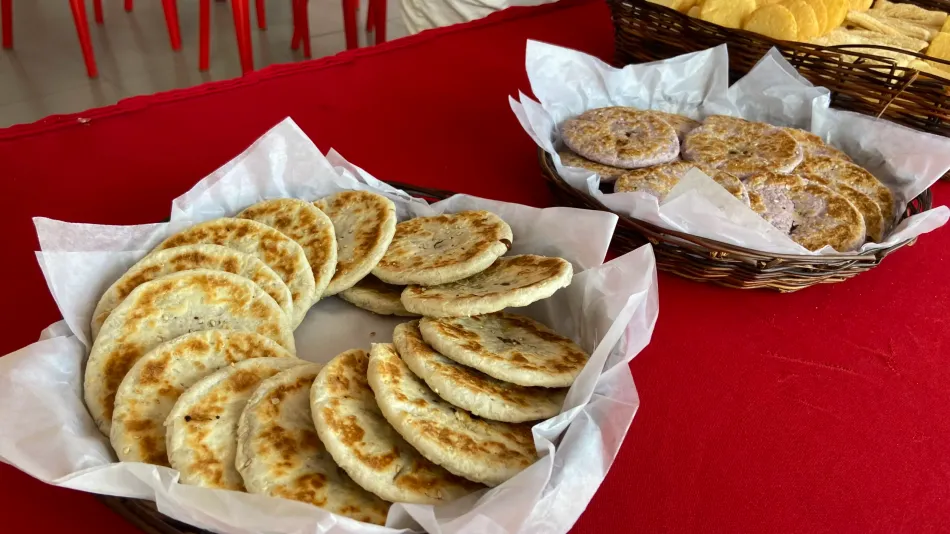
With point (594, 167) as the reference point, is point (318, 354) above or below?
below

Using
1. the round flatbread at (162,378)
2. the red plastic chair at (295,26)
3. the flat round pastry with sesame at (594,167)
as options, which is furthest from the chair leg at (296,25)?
the round flatbread at (162,378)

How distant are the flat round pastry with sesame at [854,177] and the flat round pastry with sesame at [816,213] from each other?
168 mm

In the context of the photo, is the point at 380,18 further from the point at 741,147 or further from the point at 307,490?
the point at 307,490

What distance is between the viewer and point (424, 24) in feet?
13.5

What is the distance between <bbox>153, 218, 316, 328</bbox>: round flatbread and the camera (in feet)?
4.93

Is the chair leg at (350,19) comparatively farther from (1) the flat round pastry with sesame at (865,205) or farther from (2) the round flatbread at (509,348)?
(2) the round flatbread at (509,348)

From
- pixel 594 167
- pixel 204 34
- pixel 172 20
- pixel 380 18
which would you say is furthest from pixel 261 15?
pixel 594 167

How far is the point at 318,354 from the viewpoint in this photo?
1.53 m

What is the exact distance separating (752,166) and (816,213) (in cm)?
25

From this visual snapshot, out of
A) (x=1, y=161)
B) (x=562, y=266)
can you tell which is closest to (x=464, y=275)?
(x=562, y=266)

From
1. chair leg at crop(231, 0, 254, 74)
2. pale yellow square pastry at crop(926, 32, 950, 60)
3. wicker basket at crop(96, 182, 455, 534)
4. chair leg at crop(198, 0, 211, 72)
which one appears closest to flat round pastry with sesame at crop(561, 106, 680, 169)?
pale yellow square pastry at crop(926, 32, 950, 60)

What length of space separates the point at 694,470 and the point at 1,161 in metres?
2.05

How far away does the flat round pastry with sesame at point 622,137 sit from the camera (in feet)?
6.38

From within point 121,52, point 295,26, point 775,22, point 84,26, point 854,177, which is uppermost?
point 775,22
